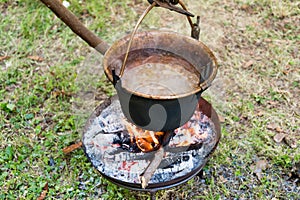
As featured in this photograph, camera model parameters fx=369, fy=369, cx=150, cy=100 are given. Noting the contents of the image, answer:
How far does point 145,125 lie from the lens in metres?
1.91

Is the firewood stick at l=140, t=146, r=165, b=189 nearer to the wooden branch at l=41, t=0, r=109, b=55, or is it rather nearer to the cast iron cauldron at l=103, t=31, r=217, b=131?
the cast iron cauldron at l=103, t=31, r=217, b=131

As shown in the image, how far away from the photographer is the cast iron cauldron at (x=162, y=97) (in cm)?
172

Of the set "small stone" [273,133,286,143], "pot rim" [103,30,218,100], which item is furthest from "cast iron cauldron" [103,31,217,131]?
"small stone" [273,133,286,143]

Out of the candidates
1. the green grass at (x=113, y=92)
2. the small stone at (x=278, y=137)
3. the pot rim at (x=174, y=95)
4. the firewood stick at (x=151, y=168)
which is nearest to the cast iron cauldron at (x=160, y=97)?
the pot rim at (x=174, y=95)

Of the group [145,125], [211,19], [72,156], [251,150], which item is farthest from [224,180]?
[211,19]

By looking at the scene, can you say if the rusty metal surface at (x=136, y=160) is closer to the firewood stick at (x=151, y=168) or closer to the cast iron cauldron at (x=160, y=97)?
the firewood stick at (x=151, y=168)

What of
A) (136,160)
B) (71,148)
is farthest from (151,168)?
(71,148)

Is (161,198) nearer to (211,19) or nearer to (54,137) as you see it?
(54,137)

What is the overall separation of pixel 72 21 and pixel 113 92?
2.87 ft

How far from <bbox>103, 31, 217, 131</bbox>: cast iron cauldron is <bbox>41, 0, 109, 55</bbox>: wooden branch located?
1.39 feet

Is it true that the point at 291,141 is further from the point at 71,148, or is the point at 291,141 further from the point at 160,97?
the point at 71,148

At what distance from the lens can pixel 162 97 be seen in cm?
166

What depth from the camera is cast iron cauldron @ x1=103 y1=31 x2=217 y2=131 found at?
1.72 m

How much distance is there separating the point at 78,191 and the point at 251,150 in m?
1.24
